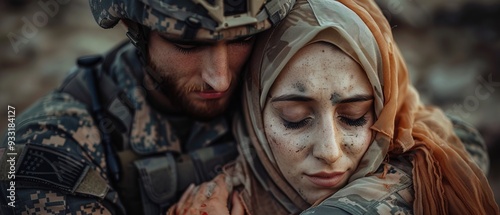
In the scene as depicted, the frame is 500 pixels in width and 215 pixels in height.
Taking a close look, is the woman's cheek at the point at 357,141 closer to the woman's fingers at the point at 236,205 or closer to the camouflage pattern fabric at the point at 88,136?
the woman's fingers at the point at 236,205

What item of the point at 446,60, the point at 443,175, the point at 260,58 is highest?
the point at 260,58

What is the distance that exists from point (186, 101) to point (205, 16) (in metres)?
0.46

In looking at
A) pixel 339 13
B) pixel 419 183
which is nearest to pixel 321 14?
pixel 339 13

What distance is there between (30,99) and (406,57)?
9.43 ft

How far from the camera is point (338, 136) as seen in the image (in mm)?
2549

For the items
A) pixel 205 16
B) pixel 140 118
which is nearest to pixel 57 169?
pixel 140 118

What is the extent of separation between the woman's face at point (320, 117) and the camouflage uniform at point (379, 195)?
9cm

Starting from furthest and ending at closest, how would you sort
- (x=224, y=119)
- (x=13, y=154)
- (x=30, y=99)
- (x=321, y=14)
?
1. (x=30, y=99)
2. (x=224, y=119)
3. (x=13, y=154)
4. (x=321, y=14)

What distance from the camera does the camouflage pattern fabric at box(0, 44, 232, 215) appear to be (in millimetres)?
2695

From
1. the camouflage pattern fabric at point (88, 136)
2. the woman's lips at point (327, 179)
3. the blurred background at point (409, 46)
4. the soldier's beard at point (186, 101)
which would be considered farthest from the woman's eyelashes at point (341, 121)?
the blurred background at point (409, 46)

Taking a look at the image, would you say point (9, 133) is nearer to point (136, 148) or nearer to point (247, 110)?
point (136, 148)

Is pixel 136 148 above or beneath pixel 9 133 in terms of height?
beneath

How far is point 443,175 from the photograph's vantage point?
2.65m

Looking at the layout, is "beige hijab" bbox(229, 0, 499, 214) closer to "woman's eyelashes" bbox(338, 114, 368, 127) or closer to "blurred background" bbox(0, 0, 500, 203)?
"woman's eyelashes" bbox(338, 114, 368, 127)
